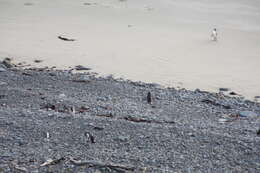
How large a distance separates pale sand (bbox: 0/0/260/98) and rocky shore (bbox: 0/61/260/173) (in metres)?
1.42

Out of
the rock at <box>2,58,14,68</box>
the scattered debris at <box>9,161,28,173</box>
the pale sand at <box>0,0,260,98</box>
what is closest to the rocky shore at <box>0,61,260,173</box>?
the scattered debris at <box>9,161,28,173</box>

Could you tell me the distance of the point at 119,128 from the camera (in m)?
4.83

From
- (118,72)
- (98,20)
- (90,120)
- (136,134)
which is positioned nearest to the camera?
(136,134)

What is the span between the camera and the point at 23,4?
53.1 ft

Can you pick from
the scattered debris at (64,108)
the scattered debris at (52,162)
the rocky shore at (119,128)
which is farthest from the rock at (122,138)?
the scattered debris at (64,108)

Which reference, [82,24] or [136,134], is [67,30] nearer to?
[82,24]

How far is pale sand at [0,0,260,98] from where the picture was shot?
8.68 metres

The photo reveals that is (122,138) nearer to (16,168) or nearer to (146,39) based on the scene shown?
(16,168)

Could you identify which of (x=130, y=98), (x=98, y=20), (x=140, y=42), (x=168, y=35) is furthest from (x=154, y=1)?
(x=130, y=98)

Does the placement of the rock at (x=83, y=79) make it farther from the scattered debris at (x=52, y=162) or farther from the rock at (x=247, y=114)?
the scattered debris at (x=52, y=162)

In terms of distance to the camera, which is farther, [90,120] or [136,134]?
[90,120]

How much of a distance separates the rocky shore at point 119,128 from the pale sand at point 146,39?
1.42m

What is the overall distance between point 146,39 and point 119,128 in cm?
706

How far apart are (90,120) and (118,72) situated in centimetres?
344
